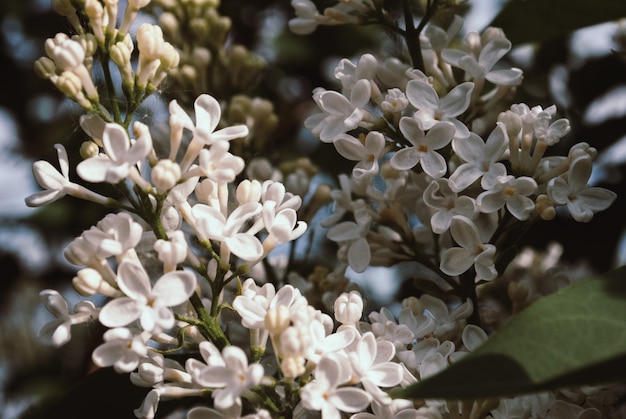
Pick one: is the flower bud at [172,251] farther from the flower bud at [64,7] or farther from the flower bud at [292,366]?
the flower bud at [64,7]

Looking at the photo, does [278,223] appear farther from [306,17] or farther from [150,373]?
[306,17]

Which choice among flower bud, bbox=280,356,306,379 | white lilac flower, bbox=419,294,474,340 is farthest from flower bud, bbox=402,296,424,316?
flower bud, bbox=280,356,306,379

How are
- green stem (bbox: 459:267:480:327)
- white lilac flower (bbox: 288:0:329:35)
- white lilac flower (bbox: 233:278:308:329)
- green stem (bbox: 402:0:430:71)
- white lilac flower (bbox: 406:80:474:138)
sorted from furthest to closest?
1. white lilac flower (bbox: 288:0:329:35)
2. green stem (bbox: 402:0:430:71)
3. green stem (bbox: 459:267:480:327)
4. white lilac flower (bbox: 406:80:474:138)
5. white lilac flower (bbox: 233:278:308:329)

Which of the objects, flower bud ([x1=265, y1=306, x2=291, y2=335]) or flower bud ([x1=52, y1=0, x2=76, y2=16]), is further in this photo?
flower bud ([x1=52, y1=0, x2=76, y2=16])

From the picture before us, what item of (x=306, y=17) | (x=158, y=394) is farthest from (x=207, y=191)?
(x=306, y=17)

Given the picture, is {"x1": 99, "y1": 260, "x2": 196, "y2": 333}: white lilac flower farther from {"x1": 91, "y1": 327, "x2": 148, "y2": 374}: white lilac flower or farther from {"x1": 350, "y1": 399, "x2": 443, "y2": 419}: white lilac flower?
{"x1": 350, "y1": 399, "x2": 443, "y2": 419}: white lilac flower

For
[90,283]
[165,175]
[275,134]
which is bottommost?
[275,134]

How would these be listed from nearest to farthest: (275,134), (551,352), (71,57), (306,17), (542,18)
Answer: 1. (551,352)
2. (71,57)
3. (306,17)
4. (542,18)
5. (275,134)
